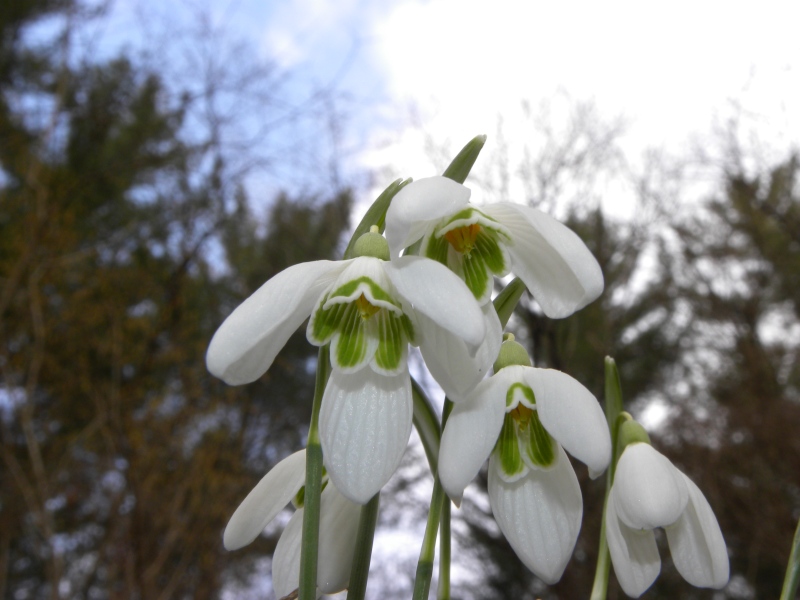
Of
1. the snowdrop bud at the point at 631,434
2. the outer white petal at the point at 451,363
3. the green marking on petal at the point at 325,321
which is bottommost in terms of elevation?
the snowdrop bud at the point at 631,434

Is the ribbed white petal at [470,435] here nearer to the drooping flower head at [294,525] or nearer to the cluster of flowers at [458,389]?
the cluster of flowers at [458,389]

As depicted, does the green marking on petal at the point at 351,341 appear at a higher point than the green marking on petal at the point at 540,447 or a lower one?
higher

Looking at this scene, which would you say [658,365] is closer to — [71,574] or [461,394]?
[71,574]

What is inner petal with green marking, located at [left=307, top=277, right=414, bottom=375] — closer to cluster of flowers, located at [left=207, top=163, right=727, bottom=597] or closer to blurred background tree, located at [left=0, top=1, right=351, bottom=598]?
cluster of flowers, located at [left=207, top=163, right=727, bottom=597]

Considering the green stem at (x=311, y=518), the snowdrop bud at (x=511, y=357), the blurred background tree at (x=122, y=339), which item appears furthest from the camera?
the blurred background tree at (x=122, y=339)

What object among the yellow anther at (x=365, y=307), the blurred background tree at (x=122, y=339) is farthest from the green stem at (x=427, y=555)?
the blurred background tree at (x=122, y=339)

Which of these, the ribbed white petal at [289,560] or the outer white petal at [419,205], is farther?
the ribbed white petal at [289,560]

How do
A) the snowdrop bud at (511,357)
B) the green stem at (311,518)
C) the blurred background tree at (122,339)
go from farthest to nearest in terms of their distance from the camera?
the blurred background tree at (122,339) < the snowdrop bud at (511,357) < the green stem at (311,518)
